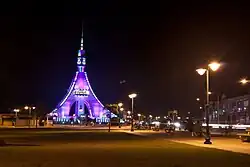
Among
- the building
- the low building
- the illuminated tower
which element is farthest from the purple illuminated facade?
the building

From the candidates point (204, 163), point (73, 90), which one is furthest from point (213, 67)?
point (73, 90)

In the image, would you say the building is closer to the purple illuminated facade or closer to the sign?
the purple illuminated facade

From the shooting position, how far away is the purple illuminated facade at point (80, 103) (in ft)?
573

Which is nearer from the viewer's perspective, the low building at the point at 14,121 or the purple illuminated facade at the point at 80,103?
the low building at the point at 14,121

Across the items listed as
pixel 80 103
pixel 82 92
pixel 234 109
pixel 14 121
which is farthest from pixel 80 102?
pixel 234 109

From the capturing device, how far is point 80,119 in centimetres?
16750

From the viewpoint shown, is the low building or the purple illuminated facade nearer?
the low building

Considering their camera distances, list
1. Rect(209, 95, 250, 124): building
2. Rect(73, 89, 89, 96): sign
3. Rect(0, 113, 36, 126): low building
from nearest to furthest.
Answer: Rect(209, 95, 250, 124): building, Rect(0, 113, 36, 126): low building, Rect(73, 89, 89, 96): sign

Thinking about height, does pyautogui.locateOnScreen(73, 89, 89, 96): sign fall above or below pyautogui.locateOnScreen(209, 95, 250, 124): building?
above

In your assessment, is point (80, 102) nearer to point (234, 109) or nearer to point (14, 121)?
point (14, 121)

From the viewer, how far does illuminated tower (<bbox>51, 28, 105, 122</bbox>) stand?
573ft

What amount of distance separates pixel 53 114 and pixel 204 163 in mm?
154445

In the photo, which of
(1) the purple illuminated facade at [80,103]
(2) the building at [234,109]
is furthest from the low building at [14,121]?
(2) the building at [234,109]

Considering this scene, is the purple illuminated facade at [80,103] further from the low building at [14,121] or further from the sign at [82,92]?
the low building at [14,121]
